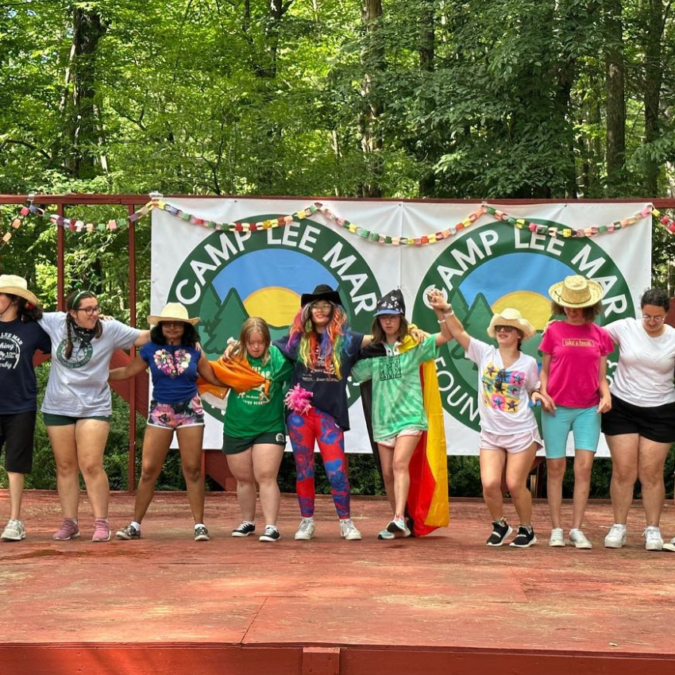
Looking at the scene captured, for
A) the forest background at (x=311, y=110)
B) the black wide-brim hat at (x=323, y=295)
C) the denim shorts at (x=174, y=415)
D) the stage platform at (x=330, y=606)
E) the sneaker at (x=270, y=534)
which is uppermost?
the forest background at (x=311, y=110)

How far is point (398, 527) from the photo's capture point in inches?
313

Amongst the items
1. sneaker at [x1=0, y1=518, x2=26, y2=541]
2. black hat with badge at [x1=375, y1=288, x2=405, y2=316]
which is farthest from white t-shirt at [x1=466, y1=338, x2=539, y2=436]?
sneaker at [x1=0, y1=518, x2=26, y2=541]

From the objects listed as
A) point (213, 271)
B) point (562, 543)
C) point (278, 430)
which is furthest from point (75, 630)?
point (213, 271)

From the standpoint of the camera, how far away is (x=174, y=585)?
607cm

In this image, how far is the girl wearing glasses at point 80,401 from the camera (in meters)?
7.85

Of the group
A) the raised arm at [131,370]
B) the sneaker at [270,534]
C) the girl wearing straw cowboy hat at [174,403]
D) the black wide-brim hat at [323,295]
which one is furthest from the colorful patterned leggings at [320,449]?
the raised arm at [131,370]

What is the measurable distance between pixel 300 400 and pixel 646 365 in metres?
2.32

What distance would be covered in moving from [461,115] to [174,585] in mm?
10708

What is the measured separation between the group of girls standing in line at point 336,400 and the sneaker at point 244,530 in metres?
0.02

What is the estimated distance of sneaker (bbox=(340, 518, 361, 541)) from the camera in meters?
7.93

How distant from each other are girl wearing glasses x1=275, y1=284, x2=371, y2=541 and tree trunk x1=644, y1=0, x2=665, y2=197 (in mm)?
10837

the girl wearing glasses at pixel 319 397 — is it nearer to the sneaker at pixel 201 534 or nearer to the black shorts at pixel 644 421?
the sneaker at pixel 201 534

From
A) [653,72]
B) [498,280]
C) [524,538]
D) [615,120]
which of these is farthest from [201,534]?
[615,120]

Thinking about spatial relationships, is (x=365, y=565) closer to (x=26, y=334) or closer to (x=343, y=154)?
(x=26, y=334)
